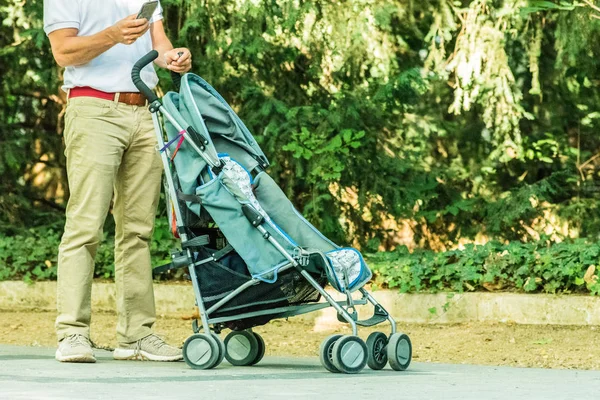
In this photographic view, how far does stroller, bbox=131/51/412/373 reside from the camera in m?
4.91

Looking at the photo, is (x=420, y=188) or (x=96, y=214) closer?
(x=96, y=214)

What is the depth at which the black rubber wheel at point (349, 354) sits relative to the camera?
4793 mm

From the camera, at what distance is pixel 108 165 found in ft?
17.2

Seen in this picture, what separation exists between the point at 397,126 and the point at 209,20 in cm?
172

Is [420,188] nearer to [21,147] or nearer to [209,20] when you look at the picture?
[209,20]

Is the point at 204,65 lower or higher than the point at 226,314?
higher

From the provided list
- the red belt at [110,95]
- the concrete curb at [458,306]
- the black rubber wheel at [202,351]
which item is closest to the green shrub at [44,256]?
the concrete curb at [458,306]

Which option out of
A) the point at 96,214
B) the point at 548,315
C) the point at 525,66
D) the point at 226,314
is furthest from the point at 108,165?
the point at 525,66

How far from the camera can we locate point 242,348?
5.37m

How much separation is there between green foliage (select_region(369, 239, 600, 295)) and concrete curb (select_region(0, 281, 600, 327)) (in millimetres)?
89

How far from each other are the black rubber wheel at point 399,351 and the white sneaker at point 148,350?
1082 mm

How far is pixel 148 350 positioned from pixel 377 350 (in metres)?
1.16

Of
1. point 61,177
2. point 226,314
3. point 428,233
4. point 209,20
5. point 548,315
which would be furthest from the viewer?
point 61,177

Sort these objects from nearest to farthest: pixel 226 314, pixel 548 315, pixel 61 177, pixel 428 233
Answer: pixel 226 314 < pixel 548 315 < pixel 428 233 < pixel 61 177
